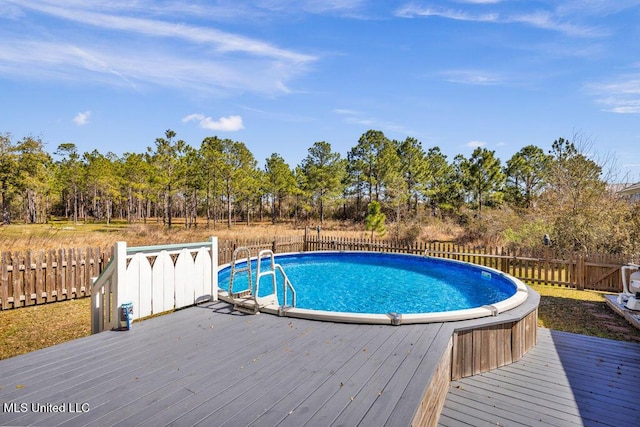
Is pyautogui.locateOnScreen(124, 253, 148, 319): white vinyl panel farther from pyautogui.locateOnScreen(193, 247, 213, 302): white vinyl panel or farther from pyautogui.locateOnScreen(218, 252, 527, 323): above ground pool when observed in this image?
pyautogui.locateOnScreen(218, 252, 527, 323): above ground pool

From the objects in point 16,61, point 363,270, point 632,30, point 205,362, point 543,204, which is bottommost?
point 363,270

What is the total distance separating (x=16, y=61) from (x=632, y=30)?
738 inches

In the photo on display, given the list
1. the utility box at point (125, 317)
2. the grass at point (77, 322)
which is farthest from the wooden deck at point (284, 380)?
the grass at point (77, 322)

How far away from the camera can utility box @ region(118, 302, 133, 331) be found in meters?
3.51

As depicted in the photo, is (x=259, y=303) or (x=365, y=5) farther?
(x=365, y=5)

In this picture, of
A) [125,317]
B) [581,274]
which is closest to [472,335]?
[125,317]

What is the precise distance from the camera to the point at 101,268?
7402mm

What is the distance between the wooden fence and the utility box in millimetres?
3904

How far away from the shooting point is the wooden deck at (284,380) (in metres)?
2.00

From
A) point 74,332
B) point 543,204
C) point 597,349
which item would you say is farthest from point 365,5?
point 543,204

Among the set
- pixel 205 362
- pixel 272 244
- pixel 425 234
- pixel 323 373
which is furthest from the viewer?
pixel 425 234

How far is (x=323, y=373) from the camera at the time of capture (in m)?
2.55

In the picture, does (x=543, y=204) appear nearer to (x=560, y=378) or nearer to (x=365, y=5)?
(x=365, y=5)

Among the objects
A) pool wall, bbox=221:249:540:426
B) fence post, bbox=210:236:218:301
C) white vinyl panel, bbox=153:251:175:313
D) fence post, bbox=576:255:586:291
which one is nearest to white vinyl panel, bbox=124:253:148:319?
white vinyl panel, bbox=153:251:175:313
